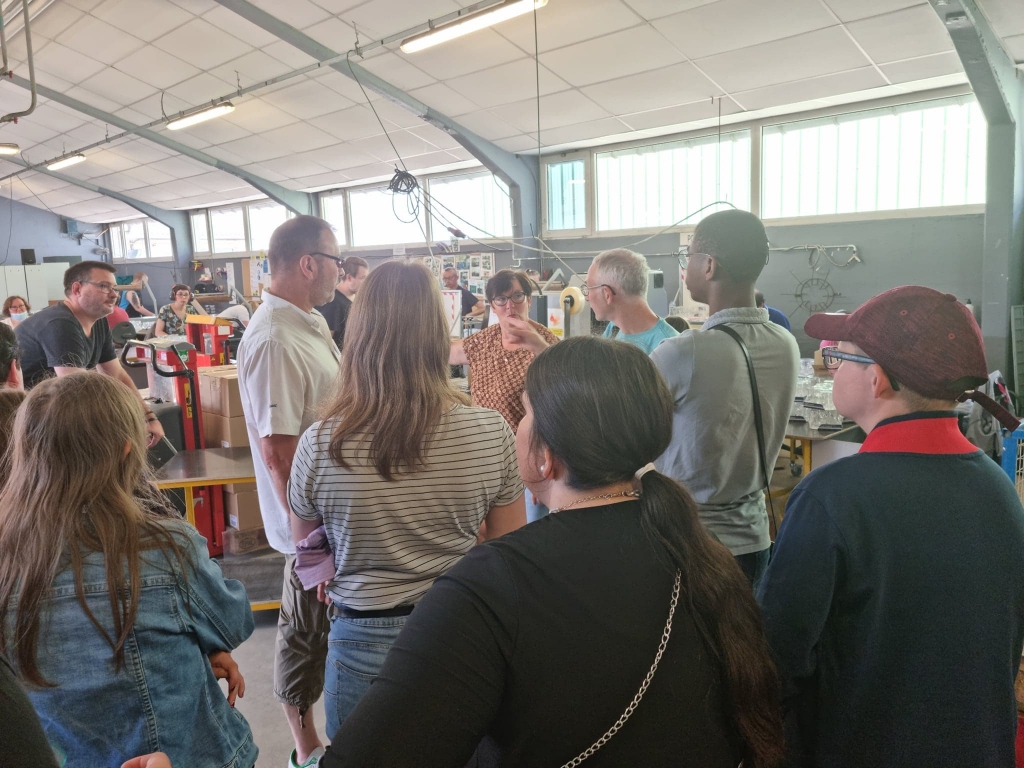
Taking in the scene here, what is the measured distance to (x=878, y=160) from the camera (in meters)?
5.40

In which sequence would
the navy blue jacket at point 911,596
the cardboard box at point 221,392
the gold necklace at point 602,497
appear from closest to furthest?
the gold necklace at point 602,497 → the navy blue jacket at point 911,596 → the cardboard box at point 221,392

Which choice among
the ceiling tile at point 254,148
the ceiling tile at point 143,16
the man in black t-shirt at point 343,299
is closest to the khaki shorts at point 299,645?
the man in black t-shirt at point 343,299

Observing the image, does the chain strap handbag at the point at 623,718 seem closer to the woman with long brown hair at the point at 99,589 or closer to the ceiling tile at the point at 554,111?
the woman with long brown hair at the point at 99,589

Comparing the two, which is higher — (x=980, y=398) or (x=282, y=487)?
(x=980, y=398)

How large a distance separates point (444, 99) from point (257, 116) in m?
2.65

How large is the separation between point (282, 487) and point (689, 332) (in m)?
1.11

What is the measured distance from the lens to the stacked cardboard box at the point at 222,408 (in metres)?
3.27

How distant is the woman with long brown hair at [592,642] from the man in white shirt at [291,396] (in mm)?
1096

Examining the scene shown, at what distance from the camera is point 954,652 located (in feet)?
2.93

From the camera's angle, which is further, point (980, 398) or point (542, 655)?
point (980, 398)

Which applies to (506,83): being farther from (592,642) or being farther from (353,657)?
(592,642)

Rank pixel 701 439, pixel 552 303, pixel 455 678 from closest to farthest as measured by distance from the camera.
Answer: pixel 455 678 < pixel 701 439 < pixel 552 303

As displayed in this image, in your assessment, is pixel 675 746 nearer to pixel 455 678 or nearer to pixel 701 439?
pixel 455 678

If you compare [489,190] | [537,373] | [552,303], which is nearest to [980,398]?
[537,373]
